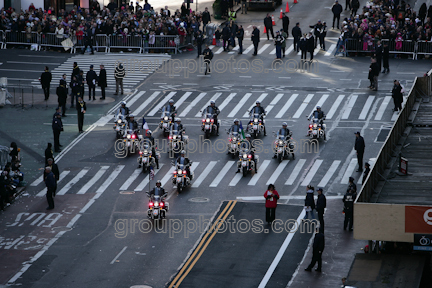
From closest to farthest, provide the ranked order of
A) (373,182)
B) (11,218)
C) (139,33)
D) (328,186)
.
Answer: (373,182) → (11,218) → (328,186) → (139,33)

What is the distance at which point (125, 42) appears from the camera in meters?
56.3

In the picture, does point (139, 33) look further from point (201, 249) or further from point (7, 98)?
point (201, 249)

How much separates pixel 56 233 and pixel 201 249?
5776 millimetres

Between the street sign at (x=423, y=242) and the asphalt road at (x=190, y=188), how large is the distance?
15.9 ft

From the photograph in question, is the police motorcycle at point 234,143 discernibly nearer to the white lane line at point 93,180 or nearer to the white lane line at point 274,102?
the white lane line at point 93,180

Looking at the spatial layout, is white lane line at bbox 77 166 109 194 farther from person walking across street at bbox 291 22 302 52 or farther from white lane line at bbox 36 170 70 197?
person walking across street at bbox 291 22 302 52

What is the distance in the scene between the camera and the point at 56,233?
30.2m

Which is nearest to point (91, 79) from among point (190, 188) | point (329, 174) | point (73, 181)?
point (73, 181)

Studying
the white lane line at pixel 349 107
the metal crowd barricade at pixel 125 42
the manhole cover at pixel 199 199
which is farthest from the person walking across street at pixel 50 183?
the metal crowd barricade at pixel 125 42

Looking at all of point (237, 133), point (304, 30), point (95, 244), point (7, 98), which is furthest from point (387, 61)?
point (95, 244)

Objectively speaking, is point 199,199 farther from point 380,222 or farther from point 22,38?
point 22,38

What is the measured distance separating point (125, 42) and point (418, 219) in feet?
121

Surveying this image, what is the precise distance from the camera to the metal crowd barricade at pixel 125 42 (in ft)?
184

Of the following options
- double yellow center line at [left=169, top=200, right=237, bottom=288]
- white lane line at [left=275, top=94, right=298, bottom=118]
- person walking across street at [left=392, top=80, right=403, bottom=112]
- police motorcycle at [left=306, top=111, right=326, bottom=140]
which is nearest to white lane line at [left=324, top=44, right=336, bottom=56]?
white lane line at [left=275, top=94, right=298, bottom=118]
